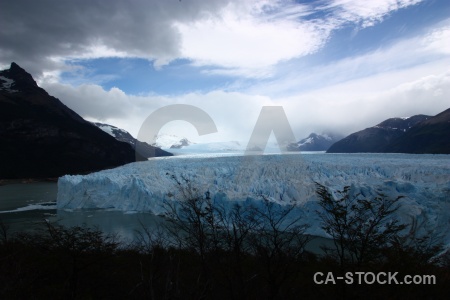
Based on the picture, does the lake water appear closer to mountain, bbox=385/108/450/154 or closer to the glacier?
the glacier

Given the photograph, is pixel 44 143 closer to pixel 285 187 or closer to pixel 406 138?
pixel 285 187

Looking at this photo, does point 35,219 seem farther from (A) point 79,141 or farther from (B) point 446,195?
(A) point 79,141

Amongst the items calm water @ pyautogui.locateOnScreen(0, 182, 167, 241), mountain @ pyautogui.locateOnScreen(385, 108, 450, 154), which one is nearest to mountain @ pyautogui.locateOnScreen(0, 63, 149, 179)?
calm water @ pyautogui.locateOnScreen(0, 182, 167, 241)

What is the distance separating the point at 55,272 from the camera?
6.38 m

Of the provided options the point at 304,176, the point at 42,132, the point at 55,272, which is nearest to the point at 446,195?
the point at 304,176

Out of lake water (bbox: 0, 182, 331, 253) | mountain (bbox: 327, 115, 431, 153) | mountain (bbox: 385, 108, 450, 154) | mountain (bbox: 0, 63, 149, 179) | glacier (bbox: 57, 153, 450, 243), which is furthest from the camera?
mountain (bbox: 327, 115, 431, 153)

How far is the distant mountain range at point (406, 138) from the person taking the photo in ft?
164

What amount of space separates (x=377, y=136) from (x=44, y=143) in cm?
6597

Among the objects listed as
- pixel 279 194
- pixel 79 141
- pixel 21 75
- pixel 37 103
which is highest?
pixel 21 75

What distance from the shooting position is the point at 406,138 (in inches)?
2249

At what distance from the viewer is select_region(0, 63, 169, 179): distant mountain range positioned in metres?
40.3

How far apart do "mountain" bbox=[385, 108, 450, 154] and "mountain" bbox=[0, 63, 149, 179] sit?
4996cm

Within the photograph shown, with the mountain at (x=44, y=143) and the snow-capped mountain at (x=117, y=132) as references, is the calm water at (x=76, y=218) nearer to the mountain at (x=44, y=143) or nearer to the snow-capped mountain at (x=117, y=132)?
the mountain at (x=44, y=143)

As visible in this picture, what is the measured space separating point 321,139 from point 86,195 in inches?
3915
